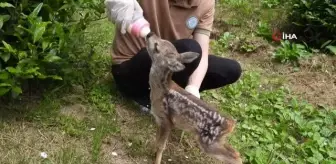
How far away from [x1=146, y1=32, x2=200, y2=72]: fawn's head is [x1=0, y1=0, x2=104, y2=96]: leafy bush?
0.70m

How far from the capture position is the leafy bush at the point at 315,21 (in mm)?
5293

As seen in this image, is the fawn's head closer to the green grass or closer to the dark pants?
the dark pants

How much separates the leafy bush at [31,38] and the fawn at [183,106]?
726 mm

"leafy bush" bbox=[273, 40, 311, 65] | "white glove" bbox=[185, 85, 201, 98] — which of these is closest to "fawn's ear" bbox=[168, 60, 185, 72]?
"white glove" bbox=[185, 85, 201, 98]

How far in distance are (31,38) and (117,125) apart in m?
0.87

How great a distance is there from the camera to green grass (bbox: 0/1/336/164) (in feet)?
11.4

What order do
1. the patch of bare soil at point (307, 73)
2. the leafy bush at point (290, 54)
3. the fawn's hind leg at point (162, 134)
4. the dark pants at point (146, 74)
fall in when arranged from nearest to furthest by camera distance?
the fawn's hind leg at point (162, 134) → the dark pants at point (146, 74) → the patch of bare soil at point (307, 73) → the leafy bush at point (290, 54)

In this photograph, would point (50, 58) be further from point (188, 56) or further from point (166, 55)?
point (188, 56)

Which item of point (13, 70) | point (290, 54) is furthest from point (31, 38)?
point (290, 54)

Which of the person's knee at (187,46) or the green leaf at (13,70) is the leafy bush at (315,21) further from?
the green leaf at (13,70)

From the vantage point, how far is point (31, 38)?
3.32 meters

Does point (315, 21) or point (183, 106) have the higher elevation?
point (183, 106)

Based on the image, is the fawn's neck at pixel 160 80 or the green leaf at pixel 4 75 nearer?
the fawn's neck at pixel 160 80

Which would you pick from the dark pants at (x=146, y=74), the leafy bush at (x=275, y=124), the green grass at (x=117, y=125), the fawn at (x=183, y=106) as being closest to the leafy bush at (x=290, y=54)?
the leafy bush at (x=275, y=124)
